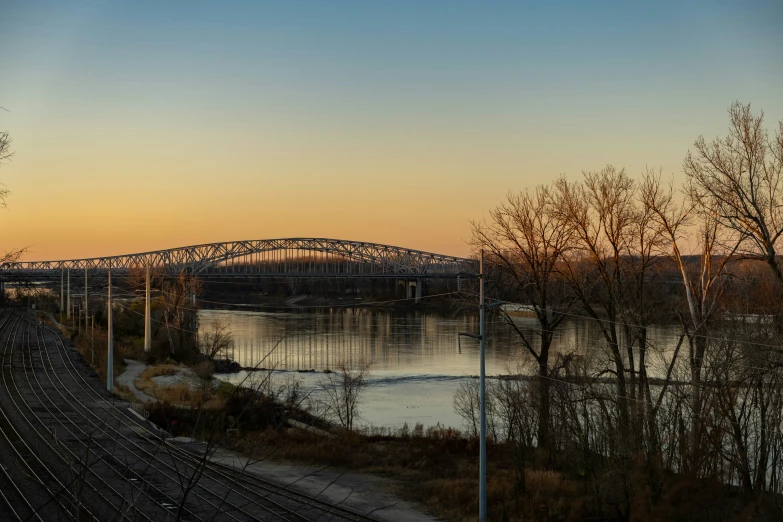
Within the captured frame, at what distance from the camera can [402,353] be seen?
48344 mm

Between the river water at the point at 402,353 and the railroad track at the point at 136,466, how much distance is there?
3409 mm

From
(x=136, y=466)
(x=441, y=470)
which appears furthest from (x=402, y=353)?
(x=136, y=466)

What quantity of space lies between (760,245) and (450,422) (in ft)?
49.4

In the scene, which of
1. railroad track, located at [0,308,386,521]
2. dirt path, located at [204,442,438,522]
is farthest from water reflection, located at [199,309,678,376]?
dirt path, located at [204,442,438,522]

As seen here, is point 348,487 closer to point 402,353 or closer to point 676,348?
point 676,348

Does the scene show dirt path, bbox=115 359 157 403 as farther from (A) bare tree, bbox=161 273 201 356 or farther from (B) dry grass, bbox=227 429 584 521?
(B) dry grass, bbox=227 429 584 521

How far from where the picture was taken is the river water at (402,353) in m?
30.9

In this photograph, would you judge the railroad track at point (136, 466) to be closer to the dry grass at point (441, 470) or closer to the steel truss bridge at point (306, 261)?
the dry grass at point (441, 470)

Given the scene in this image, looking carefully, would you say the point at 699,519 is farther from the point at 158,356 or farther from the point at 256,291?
the point at 256,291

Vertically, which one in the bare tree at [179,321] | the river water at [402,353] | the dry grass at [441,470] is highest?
the bare tree at [179,321]

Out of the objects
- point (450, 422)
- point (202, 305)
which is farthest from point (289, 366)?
point (202, 305)

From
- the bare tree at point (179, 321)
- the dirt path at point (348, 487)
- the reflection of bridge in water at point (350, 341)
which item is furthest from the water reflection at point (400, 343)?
the dirt path at point (348, 487)

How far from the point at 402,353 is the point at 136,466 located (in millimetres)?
31513

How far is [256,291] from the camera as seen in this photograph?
13438 cm
